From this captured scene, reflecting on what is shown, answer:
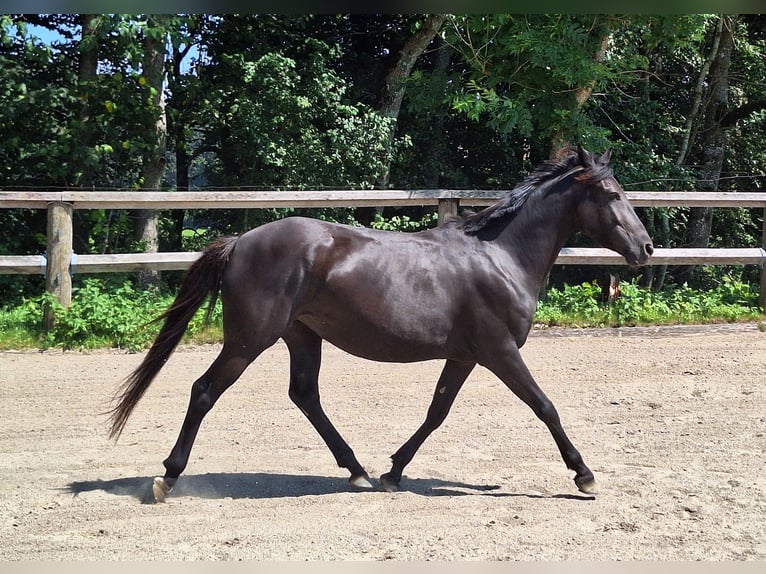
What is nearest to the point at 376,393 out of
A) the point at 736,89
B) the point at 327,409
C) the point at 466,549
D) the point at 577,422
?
the point at 327,409

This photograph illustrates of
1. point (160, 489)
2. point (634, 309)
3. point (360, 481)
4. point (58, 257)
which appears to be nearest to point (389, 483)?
point (360, 481)

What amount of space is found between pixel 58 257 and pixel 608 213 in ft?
19.9

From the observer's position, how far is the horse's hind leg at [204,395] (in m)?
5.03

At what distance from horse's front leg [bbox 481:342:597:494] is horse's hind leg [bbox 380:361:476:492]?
1.07 ft

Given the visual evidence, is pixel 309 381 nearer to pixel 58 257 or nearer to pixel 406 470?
pixel 406 470

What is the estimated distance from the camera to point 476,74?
1195 centimetres

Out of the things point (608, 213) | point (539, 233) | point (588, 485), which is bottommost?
point (588, 485)

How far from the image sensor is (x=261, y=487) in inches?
208

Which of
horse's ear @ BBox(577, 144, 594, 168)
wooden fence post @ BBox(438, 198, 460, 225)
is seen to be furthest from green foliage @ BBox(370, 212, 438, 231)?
horse's ear @ BBox(577, 144, 594, 168)

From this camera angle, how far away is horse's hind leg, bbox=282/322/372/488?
214 inches

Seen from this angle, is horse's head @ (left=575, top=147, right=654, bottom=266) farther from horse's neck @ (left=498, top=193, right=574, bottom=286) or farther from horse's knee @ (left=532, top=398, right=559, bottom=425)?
horse's knee @ (left=532, top=398, right=559, bottom=425)

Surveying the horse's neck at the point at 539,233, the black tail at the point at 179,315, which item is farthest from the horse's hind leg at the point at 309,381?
the horse's neck at the point at 539,233

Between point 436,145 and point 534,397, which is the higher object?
point 436,145

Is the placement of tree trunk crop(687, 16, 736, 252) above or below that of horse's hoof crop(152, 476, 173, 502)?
above
